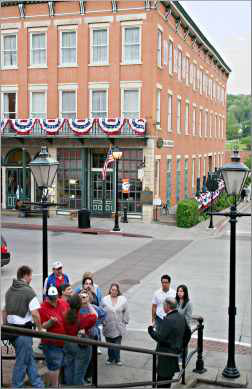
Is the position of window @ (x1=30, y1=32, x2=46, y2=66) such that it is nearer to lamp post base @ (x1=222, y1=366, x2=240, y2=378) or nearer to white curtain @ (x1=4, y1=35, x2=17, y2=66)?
white curtain @ (x1=4, y1=35, x2=17, y2=66)

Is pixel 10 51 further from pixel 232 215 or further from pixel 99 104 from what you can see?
pixel 232 215

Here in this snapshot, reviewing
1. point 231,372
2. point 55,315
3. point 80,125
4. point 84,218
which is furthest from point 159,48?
point 55,315

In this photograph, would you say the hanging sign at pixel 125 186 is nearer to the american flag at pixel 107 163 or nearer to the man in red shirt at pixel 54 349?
the american flag at pixel 107 163

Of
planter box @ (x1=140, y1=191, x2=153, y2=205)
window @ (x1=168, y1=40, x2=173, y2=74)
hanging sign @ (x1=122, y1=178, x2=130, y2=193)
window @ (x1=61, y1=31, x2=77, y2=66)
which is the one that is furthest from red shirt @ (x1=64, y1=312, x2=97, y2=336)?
window @ (x1=168, y1=40, x2=173, y2=74)

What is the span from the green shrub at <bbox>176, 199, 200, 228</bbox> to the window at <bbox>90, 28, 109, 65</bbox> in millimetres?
8744

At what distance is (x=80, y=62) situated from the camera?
30.2 metres

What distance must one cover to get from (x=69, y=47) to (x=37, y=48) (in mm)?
1897

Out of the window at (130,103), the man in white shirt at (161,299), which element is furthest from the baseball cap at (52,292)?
the window at (130,103)

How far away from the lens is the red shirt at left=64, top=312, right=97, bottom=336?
22.2ft

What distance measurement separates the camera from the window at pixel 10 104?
3158 cm

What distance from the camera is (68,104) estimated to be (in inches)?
1213

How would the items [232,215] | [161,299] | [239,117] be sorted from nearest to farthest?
[239,117], [232,215], [161,299]

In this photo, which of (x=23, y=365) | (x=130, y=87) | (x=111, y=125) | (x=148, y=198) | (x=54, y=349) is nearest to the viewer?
(x=23, y=365)

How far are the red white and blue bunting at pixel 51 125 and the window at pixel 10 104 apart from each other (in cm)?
Answer: 248
